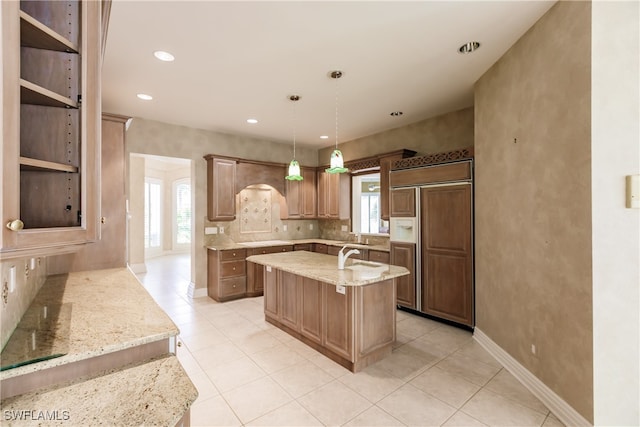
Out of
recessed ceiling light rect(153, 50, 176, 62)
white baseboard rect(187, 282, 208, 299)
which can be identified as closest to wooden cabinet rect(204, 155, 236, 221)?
white baseboard rect(187, 282, 208, 299)

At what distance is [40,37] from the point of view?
42.2 inches

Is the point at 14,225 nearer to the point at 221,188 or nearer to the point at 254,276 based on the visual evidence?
the point at 221,188

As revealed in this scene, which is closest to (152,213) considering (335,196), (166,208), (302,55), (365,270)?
(166,208)

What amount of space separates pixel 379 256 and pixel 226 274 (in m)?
2.57

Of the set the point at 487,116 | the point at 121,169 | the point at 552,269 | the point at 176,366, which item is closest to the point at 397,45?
the point at 487,116

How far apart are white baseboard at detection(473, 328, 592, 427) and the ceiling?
2877mm

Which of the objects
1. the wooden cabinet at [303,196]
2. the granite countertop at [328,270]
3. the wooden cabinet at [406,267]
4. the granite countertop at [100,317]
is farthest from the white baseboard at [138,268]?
the wooden cabinet at [406,267]

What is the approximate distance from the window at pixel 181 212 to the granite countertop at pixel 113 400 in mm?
9121

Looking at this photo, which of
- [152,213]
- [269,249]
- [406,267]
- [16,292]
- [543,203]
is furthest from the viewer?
[152,213]

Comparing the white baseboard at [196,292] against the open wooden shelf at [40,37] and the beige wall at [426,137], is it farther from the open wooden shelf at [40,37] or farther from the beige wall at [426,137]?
the open wooden shelf at [40,37]

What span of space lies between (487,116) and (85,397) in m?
3.81

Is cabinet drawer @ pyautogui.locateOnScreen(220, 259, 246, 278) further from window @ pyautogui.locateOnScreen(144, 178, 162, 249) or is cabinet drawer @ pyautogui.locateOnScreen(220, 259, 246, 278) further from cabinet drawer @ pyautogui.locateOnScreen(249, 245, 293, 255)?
window @ pyautogui.locateOnScreen(144, 178, 162, 249)

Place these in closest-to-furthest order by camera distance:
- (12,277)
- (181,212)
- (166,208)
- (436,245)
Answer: (12,277) < (436,245) < (166,208) < (181,212)
